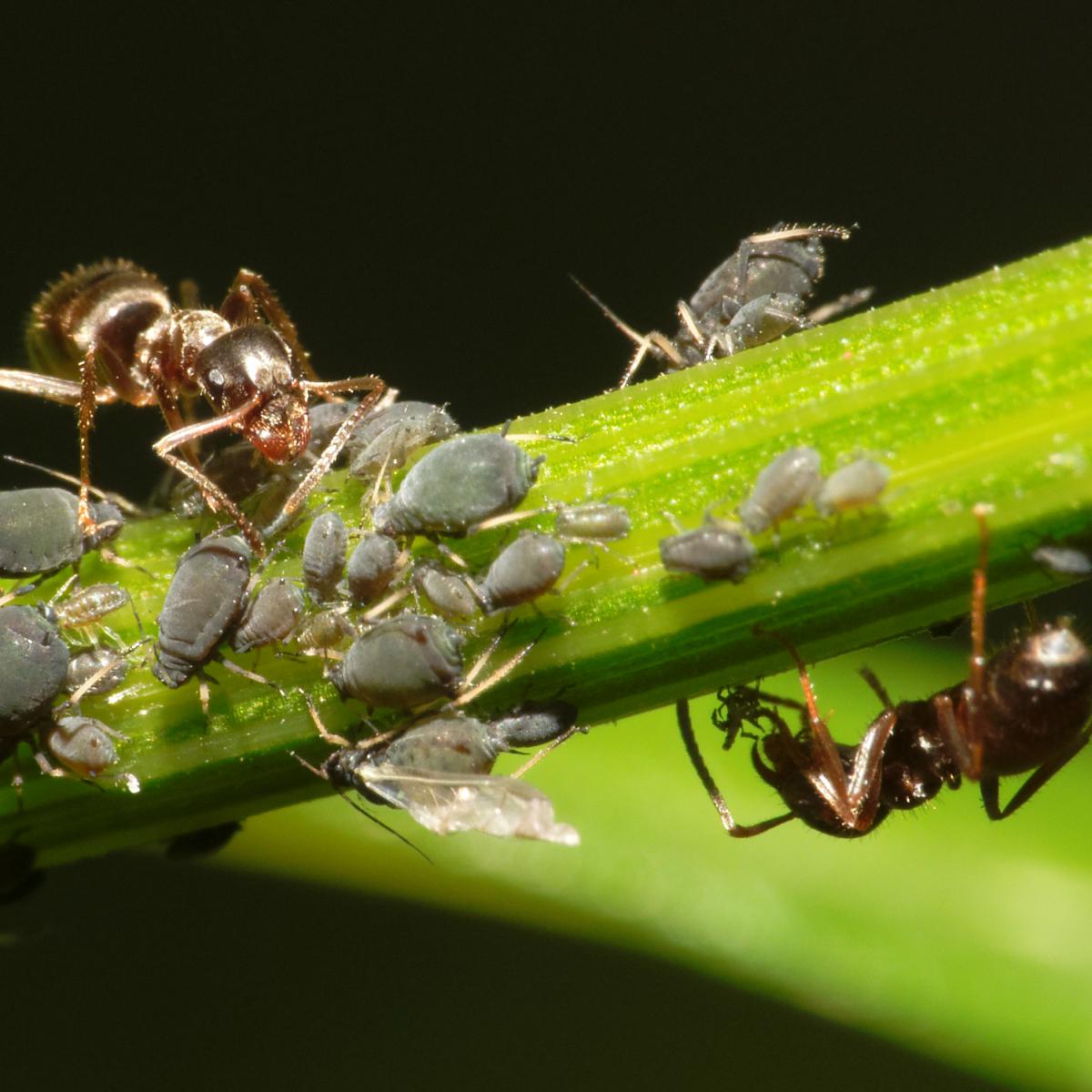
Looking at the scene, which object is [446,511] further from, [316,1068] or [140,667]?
[316,1068]

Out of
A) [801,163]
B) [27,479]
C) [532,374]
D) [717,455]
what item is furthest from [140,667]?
[801,163]

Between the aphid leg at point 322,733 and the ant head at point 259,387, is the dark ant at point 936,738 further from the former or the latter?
the ant head at point 259,387

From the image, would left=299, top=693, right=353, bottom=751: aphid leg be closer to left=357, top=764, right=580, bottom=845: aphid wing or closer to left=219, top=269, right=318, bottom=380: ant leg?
left=357, top=764, right=580, bottom=845: aphid wing

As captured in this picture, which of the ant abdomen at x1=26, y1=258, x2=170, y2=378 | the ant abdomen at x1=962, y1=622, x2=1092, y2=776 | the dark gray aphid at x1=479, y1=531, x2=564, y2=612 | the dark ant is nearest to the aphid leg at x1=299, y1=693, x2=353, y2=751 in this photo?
the dark gray aphid at x1=479, y1=531, x2=564, y2=612

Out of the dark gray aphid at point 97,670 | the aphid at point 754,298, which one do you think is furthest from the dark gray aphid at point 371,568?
the aphid at point 754,298

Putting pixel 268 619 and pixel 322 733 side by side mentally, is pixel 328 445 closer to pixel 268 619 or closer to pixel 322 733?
pixel 268 619

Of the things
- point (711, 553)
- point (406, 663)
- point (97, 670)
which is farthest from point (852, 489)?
point (97, 670)
